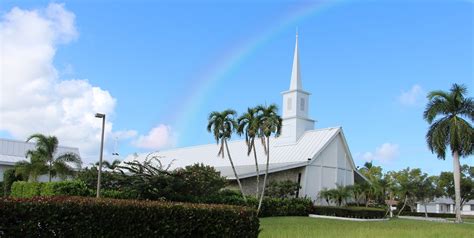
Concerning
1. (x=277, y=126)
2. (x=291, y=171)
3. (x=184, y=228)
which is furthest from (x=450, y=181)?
(x=184, y=228)

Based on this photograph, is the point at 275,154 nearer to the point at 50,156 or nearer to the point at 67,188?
the point at 50,156

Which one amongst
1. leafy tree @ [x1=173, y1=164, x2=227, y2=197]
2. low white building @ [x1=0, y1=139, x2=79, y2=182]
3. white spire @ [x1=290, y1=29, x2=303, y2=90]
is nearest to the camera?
leafy tree @ [x1=173, y1=164, x2=227, y2=197]

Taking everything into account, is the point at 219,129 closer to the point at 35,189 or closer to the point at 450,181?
the point at 35,189

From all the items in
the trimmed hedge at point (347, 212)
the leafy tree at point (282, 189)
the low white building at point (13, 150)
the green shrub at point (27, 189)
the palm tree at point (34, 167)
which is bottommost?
the trimmed hedge at point (347, 212)

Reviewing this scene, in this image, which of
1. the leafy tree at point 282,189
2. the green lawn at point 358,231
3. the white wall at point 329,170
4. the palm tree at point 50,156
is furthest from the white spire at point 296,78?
the green lawn at point 358,231

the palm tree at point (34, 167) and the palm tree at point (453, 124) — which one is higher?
the palm tree at point (453, 124)

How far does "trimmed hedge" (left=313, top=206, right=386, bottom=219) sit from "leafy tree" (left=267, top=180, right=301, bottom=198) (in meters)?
3.01

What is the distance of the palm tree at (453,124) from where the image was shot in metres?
33.5

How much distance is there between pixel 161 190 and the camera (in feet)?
86.3

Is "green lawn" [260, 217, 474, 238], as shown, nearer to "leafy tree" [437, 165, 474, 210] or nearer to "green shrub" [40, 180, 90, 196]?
"green shrub" [40, 180, 90, 196]

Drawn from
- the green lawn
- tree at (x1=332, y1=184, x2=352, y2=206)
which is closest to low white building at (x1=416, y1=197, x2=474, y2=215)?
tree at (x1=332, y1=184, x2=352, y2=206)

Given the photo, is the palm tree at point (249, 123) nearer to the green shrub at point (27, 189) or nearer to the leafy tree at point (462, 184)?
the green shrub at point (27, 189)

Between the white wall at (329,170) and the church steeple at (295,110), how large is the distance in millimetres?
3375

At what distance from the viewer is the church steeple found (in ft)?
154
